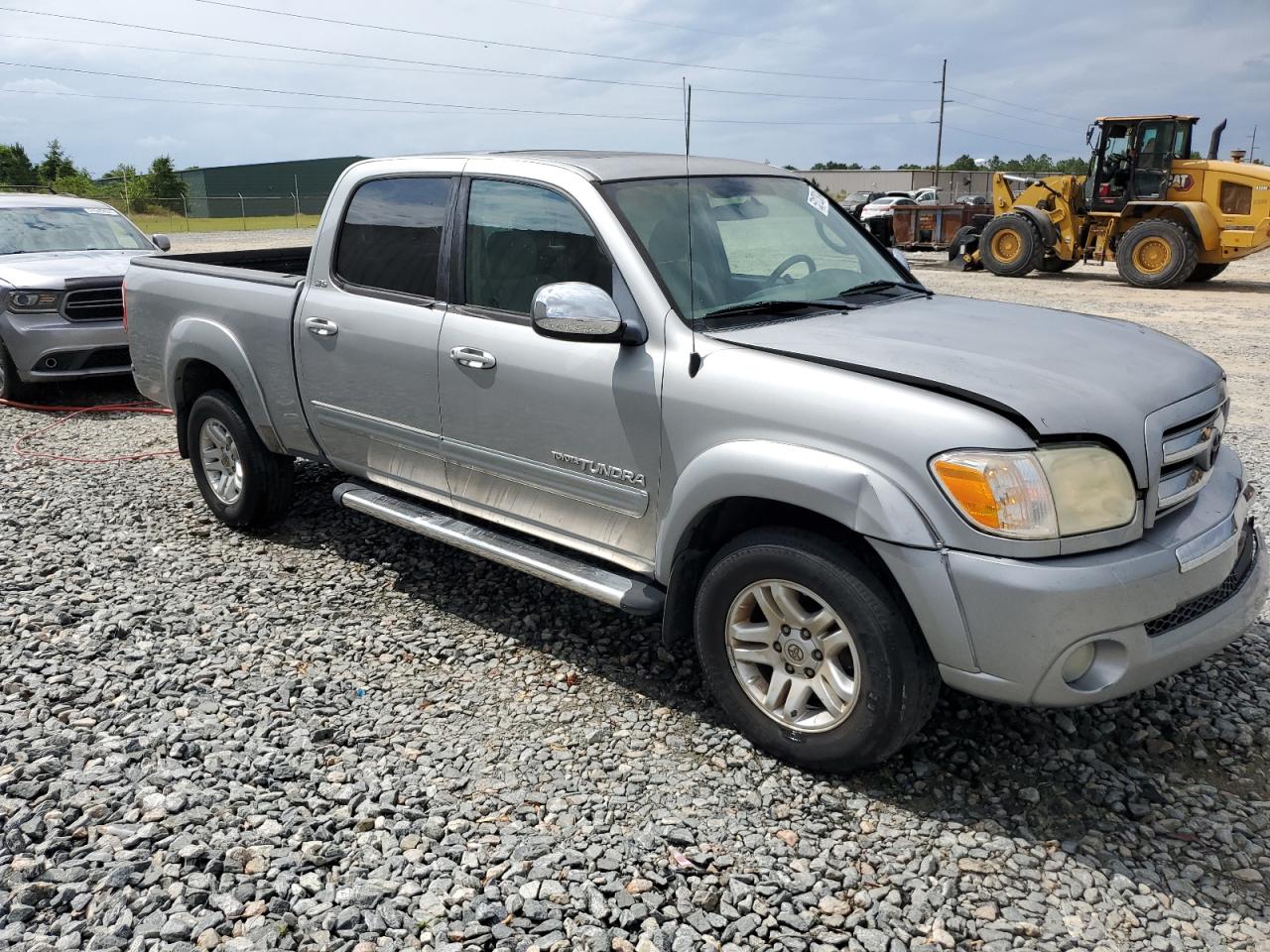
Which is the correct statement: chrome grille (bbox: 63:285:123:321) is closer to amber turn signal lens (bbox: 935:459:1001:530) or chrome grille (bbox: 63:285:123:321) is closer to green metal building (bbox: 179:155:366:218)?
amber turn signal lens (bbox: 935:459:1001:530)

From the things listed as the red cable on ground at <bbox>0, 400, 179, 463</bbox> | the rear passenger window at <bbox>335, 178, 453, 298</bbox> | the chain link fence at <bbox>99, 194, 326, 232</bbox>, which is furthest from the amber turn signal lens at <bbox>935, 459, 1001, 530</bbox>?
the chain link fence at <bbox>99, 194, 326, 232</bbox>

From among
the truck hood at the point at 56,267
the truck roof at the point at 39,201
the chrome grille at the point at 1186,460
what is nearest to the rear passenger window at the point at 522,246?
the chrome grille at the point at 1186,460

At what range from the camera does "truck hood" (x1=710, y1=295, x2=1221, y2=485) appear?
300 centimetres

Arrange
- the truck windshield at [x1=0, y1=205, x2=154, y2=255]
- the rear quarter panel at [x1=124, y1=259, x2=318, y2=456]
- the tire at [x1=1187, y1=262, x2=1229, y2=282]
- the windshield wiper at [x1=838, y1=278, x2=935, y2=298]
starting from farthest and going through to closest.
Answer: the tire at [x1=1187, y1=262, x2=1229, y2=282], the truck windshield at [x1=0, y1=205, x2=154, y2=255], the rear quarter panel at [x1=124, y1=259, x2=318, y2=456], the windshield wiper at [x1=838, y1=278, x2=935, y2=298]

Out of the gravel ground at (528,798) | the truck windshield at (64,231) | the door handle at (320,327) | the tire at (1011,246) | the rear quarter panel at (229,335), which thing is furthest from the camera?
the tire at (1011,246)

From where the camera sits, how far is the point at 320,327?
4.86 m

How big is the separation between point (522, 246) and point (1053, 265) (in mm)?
20571

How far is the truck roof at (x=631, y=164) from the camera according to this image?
4117 millimetres

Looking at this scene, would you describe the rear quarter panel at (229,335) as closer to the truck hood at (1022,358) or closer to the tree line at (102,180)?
the truck hood at (1022,358)

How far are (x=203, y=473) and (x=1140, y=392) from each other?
16.4 feet

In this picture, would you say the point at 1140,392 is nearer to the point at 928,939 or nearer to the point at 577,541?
the point at 928,939

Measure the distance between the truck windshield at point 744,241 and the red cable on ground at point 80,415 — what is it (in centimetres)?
522

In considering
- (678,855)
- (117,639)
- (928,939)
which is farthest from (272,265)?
(928,939)

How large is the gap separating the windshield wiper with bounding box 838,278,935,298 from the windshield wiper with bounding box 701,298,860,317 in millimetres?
203
